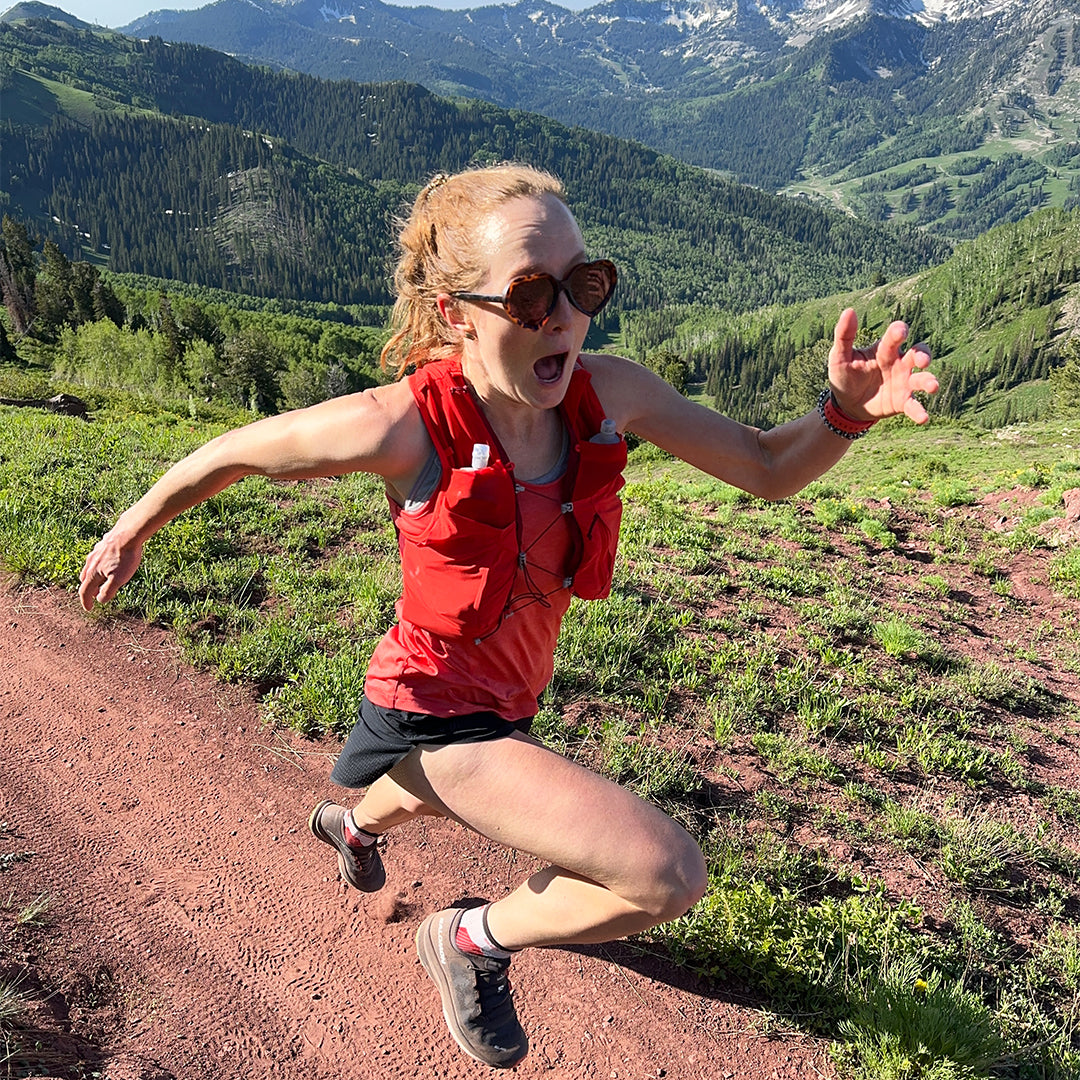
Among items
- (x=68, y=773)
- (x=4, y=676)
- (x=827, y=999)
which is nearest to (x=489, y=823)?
(x=827, y=999)

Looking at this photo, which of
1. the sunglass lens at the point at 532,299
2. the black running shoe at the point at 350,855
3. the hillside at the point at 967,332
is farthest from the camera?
the hillside at the point at 967,332

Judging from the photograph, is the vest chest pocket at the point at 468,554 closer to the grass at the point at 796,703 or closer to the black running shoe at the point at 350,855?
the black running shoe at the point at 350,855

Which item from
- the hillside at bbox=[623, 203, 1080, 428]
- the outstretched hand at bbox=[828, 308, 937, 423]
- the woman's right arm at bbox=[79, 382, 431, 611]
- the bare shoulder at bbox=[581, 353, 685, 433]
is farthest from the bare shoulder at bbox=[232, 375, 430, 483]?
the hillside at bbox=[623, 203, 1080, 428]

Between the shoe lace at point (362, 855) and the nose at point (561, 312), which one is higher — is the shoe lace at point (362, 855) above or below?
below

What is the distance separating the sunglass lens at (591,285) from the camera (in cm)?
256

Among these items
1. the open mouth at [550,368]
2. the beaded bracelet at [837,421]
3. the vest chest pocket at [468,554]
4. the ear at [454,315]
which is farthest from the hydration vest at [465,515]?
the beaded bracelet at [837,421]

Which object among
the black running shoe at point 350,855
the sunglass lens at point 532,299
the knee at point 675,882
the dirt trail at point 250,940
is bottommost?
the dirt trail at point 250,940

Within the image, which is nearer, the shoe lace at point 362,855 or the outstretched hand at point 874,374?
the outstretched hand at point 874,374

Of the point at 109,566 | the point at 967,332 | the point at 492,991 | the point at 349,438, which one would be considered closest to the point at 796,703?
the point at 492,991

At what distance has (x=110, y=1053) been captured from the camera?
3.01 m

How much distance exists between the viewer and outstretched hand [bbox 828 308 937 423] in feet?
9.48

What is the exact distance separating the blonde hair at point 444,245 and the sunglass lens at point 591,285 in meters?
0.31

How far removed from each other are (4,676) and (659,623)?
5.22 meters

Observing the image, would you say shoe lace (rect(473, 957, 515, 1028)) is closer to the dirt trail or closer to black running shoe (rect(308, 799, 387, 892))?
the dirt trail
